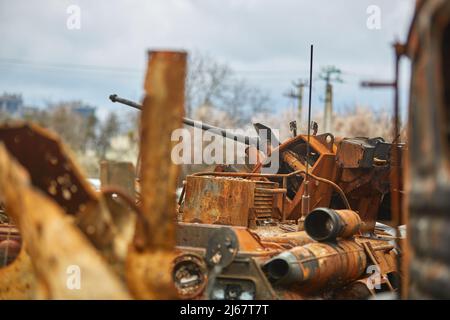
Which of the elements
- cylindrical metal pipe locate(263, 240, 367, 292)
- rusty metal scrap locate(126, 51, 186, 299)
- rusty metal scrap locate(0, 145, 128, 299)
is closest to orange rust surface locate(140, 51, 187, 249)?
rusty metal scrap locate(126, 51, 186, 299)

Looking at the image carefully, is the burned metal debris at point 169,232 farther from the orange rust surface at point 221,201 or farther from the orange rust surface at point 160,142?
the orange rust surface at point 221,201

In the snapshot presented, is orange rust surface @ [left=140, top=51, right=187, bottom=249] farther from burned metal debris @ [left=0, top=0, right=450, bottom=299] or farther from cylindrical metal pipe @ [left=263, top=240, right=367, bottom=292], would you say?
cylindrical metal pipe @ [left=263, top=240, right=367, bottom=292]

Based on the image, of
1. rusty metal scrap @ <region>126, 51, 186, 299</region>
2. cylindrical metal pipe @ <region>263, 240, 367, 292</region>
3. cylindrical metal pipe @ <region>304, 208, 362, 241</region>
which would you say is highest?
rusty metal scrap @ <region>126, 51, 186, 299</region>

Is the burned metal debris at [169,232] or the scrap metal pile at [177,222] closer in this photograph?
the burned metal debris at [169,232]

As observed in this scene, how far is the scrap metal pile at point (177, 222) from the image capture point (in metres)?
4.22

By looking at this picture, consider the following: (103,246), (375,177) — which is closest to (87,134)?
(375,177)

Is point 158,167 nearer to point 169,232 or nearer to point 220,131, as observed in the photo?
point 169,232

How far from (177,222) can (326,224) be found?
136 centimetres

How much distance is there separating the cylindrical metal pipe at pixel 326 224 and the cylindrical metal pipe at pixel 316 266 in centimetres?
10

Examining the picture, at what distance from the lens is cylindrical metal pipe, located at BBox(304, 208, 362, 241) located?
23.0 feet

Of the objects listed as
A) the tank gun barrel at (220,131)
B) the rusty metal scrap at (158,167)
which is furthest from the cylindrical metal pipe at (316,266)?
the tank gun barrel at (220,131)

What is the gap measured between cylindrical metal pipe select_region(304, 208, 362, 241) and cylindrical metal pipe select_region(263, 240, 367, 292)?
4.0 inches

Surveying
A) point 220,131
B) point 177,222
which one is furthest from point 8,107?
point 177,222

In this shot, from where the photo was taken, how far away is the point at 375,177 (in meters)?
10.5
